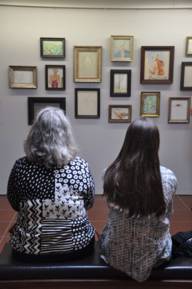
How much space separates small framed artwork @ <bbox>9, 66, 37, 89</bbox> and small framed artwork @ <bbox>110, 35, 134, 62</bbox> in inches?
38.8

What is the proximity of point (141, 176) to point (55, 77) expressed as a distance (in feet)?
9.31

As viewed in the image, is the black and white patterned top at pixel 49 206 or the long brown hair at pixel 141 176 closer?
the long brown hair at pixel 141 176

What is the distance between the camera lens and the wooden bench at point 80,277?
1730 millimetres

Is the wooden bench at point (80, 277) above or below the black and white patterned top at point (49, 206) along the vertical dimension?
below

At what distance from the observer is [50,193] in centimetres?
170

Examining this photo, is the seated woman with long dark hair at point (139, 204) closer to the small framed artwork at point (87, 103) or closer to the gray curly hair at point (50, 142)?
the gray curly hair at point (50, 142)

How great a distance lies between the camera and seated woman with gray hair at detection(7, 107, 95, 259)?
171cm

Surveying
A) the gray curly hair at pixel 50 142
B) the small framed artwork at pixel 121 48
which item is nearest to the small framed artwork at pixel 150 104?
the small framed artwork at pixel 121 48

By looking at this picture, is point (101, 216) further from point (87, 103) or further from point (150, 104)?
point (150, 104)

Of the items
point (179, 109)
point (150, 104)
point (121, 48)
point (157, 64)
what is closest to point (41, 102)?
point (121, 48)

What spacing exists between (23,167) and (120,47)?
2771mm

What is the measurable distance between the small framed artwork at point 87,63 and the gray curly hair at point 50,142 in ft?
7.93

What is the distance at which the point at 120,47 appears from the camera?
4102 millimetres

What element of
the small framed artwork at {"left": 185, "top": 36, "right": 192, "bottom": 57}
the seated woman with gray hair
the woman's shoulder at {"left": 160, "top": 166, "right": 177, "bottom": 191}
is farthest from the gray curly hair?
the small framed artwork at {"left": 185, "top": 36, "right": 192, "bottom": 57}
